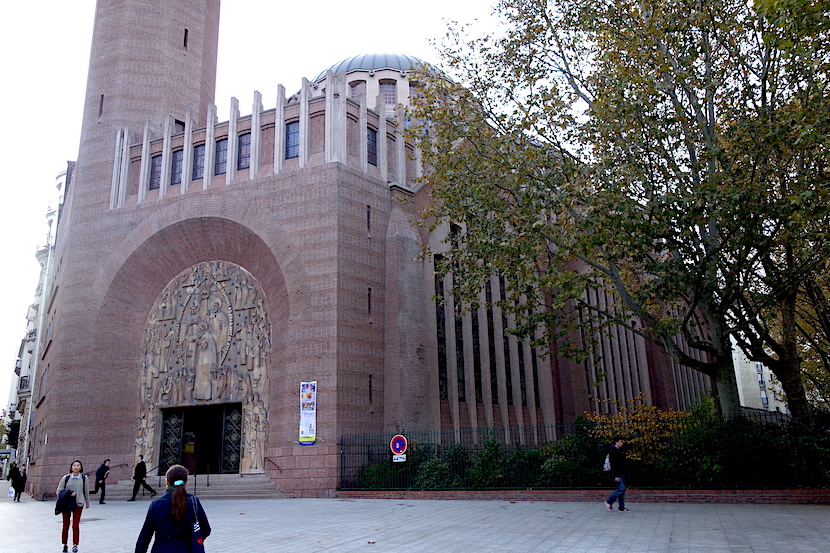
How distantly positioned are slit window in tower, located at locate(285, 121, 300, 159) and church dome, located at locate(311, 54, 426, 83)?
13.9 meters

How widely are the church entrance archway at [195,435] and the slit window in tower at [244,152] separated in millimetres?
8792

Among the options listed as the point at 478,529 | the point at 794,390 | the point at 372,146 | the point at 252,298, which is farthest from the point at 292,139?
the point at 794,390

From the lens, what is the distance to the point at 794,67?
536 inches

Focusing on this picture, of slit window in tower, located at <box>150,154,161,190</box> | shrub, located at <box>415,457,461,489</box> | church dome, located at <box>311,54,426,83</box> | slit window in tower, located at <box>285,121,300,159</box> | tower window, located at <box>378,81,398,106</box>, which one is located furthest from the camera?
church dome, located at <box>311,54,426,83</box>

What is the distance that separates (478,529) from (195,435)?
16201mm

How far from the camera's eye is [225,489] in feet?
66.7

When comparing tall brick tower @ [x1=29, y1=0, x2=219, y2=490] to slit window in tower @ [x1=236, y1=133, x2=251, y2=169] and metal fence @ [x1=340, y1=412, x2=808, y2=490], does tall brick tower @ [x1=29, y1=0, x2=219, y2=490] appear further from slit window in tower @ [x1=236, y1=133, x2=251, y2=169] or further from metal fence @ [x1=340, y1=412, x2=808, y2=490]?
metal fence @ [x1=340, y1=412, x2=808, y2=490]

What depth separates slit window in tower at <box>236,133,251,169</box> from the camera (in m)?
24.4

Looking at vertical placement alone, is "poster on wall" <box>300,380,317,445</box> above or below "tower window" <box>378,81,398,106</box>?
below

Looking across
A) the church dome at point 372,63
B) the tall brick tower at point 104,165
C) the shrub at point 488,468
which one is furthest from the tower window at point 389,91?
the shrub at point 488,468

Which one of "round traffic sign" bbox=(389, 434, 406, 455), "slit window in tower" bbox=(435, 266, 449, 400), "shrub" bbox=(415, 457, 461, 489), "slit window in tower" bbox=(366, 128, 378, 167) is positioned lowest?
"shrub" bbox=(415, 457, 461, 489)

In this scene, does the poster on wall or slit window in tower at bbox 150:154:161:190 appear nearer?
the poster on wall

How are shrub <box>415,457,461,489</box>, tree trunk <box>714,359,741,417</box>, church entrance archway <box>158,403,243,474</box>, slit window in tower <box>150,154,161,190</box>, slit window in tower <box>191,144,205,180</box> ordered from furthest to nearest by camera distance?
slit window in tower <box>150,154,161,190</box>, slit window in tower <box>191,144,205,180</box>, church entrance archway <box>158,403,243,474</box>, shrub <box>415,457,461,489</box>, tree trunk <box>714,359,741,417</box>

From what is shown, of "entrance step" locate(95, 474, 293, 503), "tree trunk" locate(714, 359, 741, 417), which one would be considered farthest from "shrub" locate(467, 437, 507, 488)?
"entrance step" locate(95, 474, 293, 503)
